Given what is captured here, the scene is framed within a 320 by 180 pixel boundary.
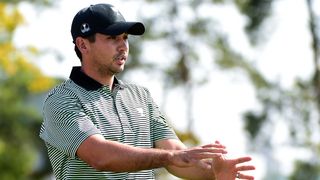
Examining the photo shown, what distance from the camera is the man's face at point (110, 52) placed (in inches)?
245

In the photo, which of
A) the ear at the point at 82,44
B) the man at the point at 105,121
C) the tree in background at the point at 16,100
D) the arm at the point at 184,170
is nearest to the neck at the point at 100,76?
the man at the point at 105,121

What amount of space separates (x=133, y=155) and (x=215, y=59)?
3478 cm

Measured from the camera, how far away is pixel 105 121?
20.2ft

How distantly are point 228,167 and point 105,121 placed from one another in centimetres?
75

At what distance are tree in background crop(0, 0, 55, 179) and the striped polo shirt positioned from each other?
18.4 meters

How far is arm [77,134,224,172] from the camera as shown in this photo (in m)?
5.65

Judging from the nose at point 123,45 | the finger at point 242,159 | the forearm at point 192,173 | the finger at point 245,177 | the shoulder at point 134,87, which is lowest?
the forearm at point 192,173

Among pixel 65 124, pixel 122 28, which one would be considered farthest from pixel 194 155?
pixel 122 28

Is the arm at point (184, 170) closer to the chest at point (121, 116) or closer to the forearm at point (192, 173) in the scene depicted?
the forearm at point (192, 173)

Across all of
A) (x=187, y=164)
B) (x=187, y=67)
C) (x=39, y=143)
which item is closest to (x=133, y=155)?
(x=187, y=164)

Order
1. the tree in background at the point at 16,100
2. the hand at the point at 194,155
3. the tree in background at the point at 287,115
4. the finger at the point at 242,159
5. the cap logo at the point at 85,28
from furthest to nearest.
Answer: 1. the tree in background at the point at 287,115
2. the tree in background at the point at 16,100
3. the cap logo at the point at 85,28
4. the finger at the point at 242,159
5. the hand at the point at 194,155

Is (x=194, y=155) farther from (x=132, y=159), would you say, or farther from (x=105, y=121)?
(x=105, y=121)

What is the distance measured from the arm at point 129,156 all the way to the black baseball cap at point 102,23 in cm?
66

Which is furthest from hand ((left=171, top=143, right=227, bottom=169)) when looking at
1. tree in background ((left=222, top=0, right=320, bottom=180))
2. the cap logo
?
tree in background ((left=222, top=0, right=320, bottom=180))
